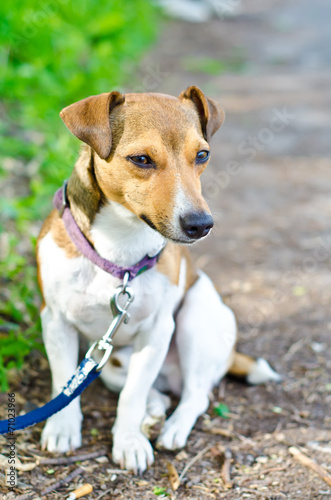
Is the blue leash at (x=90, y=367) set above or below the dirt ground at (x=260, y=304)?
above

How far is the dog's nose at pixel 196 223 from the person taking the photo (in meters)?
2.36

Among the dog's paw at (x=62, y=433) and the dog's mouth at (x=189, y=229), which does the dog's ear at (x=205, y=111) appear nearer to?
the dog's mouth at (x=189, y=229)

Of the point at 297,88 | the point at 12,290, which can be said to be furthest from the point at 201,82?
the point at 12,290

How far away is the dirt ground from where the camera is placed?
113 inches

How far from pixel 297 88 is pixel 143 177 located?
9.59 meters

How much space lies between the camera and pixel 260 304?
4695 millimetres

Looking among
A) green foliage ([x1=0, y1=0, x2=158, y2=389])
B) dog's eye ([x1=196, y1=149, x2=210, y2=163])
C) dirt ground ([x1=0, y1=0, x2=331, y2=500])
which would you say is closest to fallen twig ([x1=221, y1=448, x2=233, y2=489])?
dirt ground ([x1=0, y1=0, x2=331, y2=500])

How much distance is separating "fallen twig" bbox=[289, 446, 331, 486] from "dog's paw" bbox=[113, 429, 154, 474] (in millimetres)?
806

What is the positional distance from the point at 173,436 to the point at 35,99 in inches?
194

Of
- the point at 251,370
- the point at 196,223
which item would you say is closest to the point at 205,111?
the point at 196,223

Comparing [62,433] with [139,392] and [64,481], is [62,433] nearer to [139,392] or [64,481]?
[64,481]

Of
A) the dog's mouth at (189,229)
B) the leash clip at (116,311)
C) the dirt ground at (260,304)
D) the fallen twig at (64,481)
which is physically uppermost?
the dog's mouth at (189,229)

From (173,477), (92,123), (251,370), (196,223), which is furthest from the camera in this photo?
(251,370)

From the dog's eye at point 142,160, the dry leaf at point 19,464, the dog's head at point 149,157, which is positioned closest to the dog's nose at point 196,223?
the dog's head at point 149,157
